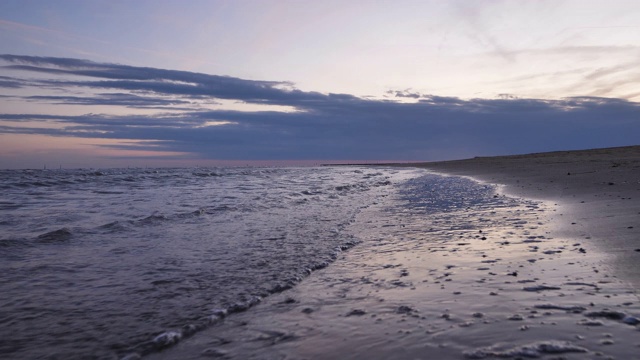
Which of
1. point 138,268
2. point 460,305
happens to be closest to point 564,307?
point 460,305

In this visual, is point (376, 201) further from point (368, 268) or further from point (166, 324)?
point (166, 324)

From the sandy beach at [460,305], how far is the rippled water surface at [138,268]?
51 centimetres

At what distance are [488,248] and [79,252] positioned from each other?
6.45 metres


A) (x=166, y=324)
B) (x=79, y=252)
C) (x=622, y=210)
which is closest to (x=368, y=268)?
(x=166, y=324)

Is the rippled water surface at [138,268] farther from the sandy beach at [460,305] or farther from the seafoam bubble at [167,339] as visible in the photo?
the sandy beach at [460,305]

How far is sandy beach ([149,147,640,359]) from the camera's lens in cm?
311

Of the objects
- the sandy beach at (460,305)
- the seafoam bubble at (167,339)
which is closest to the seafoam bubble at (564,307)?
the sandy beach at (460,305)

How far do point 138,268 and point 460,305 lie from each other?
435cm

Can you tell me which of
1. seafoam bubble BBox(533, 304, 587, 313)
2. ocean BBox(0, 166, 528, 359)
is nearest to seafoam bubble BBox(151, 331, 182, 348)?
ocean BBox(0, 166, 528, 359)

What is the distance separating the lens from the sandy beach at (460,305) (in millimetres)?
3111

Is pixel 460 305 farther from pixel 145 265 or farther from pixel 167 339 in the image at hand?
pixel 145 265

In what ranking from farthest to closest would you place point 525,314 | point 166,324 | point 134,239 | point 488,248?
point 134,239 < point 488,248 < point 166,324 < point 525,314

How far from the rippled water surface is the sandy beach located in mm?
515

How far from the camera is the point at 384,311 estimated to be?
4012mm
